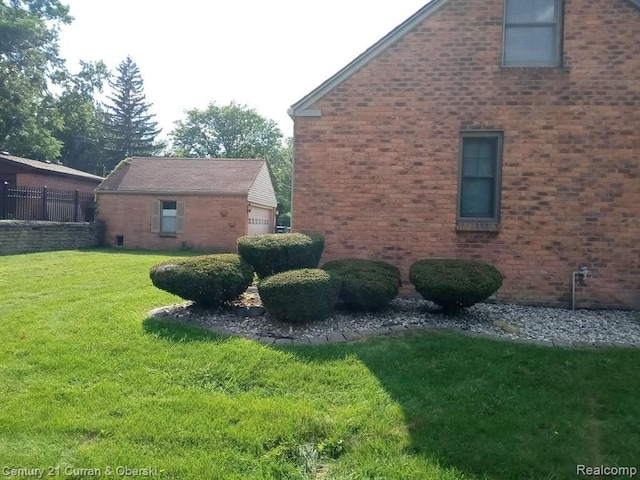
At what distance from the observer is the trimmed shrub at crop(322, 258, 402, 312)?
21.4 feet

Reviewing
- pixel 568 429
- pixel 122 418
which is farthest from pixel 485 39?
pixel 122 418

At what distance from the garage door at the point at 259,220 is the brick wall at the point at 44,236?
665 cm

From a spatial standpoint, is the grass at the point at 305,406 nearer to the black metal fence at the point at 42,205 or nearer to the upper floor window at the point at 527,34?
the upper floor window at the point at 527,34

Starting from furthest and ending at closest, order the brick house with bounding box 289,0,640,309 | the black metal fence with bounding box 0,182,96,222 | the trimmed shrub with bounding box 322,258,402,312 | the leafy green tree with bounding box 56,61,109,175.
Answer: the leafy green tree with bounding box 56,61,109,175
the black metal fence with bounding box 0,182,96,222
the brick house with bounding box 289,0,640,309
the trimmed shrub with bounding box 322,258,402,312

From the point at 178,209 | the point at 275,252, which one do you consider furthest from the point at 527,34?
the point at 178,209

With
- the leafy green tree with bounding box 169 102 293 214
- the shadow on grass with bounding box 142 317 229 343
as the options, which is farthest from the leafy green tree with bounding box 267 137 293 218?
the shadow on grass with bounding box 142 317 229 343

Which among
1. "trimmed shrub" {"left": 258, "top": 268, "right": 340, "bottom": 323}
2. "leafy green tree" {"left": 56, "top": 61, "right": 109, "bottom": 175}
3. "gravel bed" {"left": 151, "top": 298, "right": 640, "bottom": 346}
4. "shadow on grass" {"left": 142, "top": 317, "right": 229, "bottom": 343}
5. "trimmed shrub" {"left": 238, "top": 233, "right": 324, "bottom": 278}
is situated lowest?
"shadow on grass" {"left": 142, "top": 317, "right": 229, "bottom": 343}

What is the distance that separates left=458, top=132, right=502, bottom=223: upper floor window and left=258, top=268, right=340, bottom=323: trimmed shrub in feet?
10.8

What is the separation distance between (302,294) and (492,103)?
4.80 m

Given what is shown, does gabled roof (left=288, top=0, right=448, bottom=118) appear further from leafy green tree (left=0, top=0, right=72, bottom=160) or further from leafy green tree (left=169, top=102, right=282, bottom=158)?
leafy green tree (left=169, top=102, right=282, bottom=158)

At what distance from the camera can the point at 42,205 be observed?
1905cm

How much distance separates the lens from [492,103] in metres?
7.97

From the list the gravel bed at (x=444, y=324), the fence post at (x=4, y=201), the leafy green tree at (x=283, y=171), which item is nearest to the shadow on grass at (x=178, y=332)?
the gravel bed at (x=444, y=324)

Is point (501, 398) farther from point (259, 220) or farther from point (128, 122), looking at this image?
point (128, 122)
